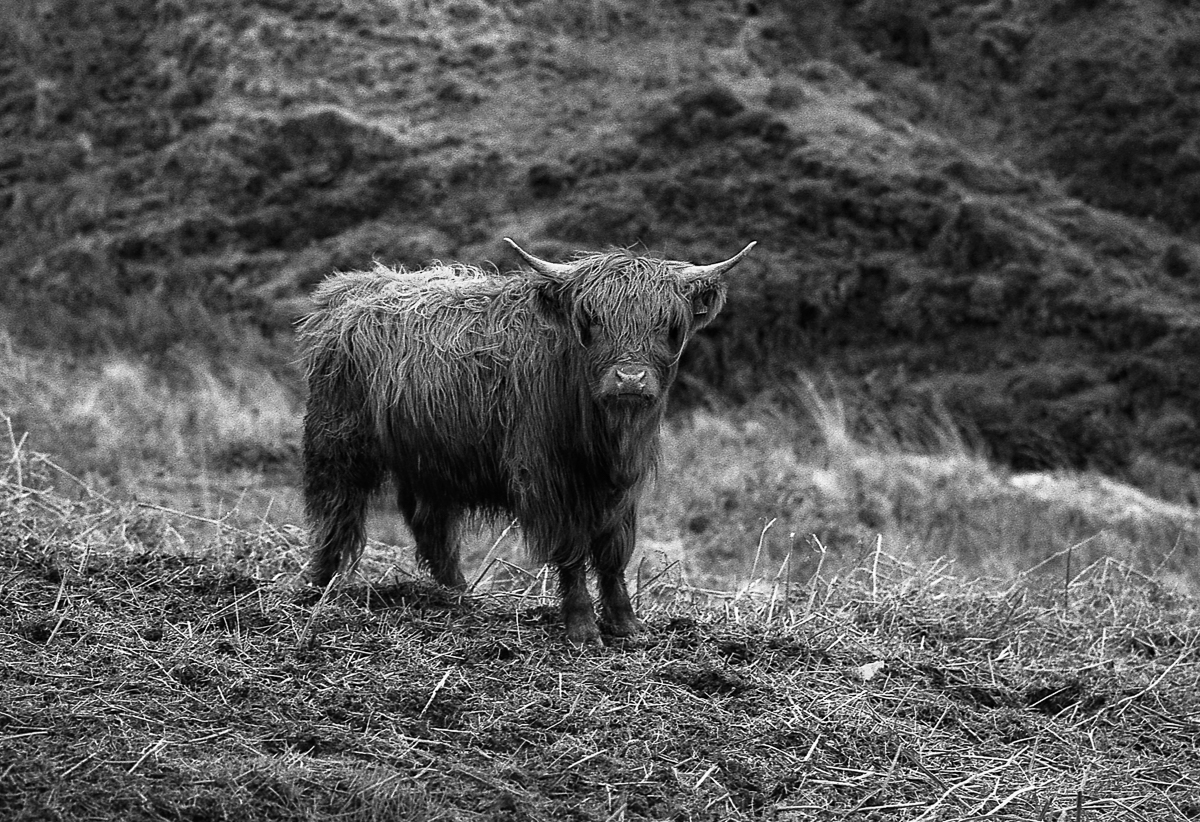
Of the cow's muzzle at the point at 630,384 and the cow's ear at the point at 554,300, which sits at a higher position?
the cow's ear at the point at 554,300

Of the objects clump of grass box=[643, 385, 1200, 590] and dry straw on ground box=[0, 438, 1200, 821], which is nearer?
dry straw on ground box=[0, 438, 1200, 821]

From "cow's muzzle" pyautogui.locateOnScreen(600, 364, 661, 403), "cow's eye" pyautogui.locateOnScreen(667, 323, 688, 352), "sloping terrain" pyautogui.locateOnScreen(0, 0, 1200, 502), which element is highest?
"cow's eye" pyautogui.locateOnScreen(667, 323, 688, 352)

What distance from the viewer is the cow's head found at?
219 inches

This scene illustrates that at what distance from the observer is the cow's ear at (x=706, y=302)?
584 cm

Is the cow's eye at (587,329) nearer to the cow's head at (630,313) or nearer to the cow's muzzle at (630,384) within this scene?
the cow's head at (630,313)

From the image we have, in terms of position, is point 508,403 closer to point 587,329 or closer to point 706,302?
point 587,329

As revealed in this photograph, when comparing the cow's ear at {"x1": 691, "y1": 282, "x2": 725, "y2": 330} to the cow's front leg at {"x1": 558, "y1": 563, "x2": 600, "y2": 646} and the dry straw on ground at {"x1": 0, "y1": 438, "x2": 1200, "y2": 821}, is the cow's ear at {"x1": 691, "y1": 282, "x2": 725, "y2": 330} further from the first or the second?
the dry straw on ground at {"x1": 0, "y1": 438, "x2": 1200, "y2": 821}

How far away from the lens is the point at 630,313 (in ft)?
18.4

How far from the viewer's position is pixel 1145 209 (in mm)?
13805

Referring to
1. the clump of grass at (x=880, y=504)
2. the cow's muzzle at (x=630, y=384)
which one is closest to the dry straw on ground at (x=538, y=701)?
the cow's muzzle at (x=630, y=384)

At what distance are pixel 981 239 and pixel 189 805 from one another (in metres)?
10.2

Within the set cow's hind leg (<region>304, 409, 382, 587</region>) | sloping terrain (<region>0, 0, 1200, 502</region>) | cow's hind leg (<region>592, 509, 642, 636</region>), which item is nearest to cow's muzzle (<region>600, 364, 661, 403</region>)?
cow's hind leg (<region>592, 509, 642, 636</region>)

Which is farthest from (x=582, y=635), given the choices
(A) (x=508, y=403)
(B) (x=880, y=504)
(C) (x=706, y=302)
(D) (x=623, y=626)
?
(B) (x=880, y=504)

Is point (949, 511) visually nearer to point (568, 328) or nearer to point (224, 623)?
point (568, 328)
